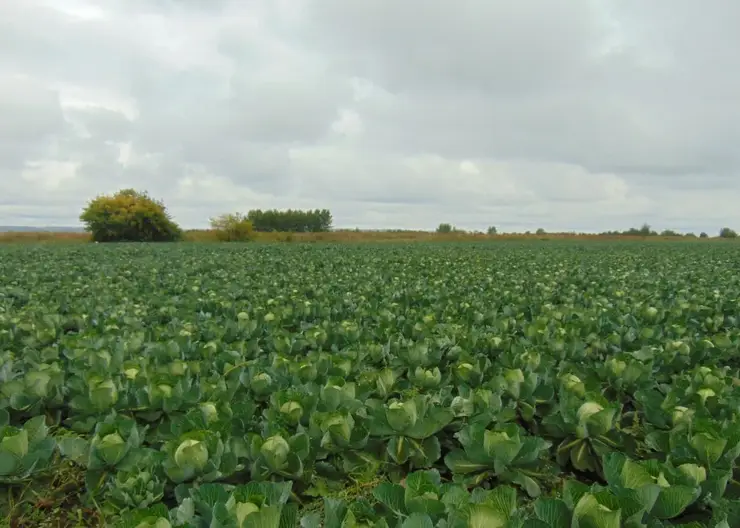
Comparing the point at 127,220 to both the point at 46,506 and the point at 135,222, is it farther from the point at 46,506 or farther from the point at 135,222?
the point at 46,506

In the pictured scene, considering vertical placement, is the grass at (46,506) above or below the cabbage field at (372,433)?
below

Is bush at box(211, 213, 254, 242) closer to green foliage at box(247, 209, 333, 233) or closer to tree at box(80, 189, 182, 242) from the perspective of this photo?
tree at box(80, 189, 182, 242)

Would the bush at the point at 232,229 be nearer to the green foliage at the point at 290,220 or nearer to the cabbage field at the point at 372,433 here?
the green foliage at the point at 290,220

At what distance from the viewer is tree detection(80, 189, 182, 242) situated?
5416 centimetres

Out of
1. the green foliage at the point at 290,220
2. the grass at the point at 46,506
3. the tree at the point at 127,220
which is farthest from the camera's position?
the green foliage at the point at 290,220

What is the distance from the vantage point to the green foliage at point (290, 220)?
3626 inches

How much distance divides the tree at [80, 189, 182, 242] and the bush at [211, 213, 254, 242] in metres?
4.99

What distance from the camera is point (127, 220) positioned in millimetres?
54188

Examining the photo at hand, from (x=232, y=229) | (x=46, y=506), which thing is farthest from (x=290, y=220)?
(x=46, y=506)

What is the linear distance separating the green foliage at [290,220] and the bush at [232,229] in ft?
99.3

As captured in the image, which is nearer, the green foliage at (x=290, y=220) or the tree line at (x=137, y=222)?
the tree line at (x=137, y=222)

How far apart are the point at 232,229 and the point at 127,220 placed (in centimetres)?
1074

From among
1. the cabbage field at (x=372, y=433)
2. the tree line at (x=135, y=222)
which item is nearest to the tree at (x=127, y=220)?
the tree line at (x=135, y=222)

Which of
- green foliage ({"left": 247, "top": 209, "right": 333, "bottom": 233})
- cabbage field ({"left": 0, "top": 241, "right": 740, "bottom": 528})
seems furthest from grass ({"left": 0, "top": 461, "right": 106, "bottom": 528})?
green foliage ({"left": 247, "top": 209, "right": 333, "bottom": 233})
